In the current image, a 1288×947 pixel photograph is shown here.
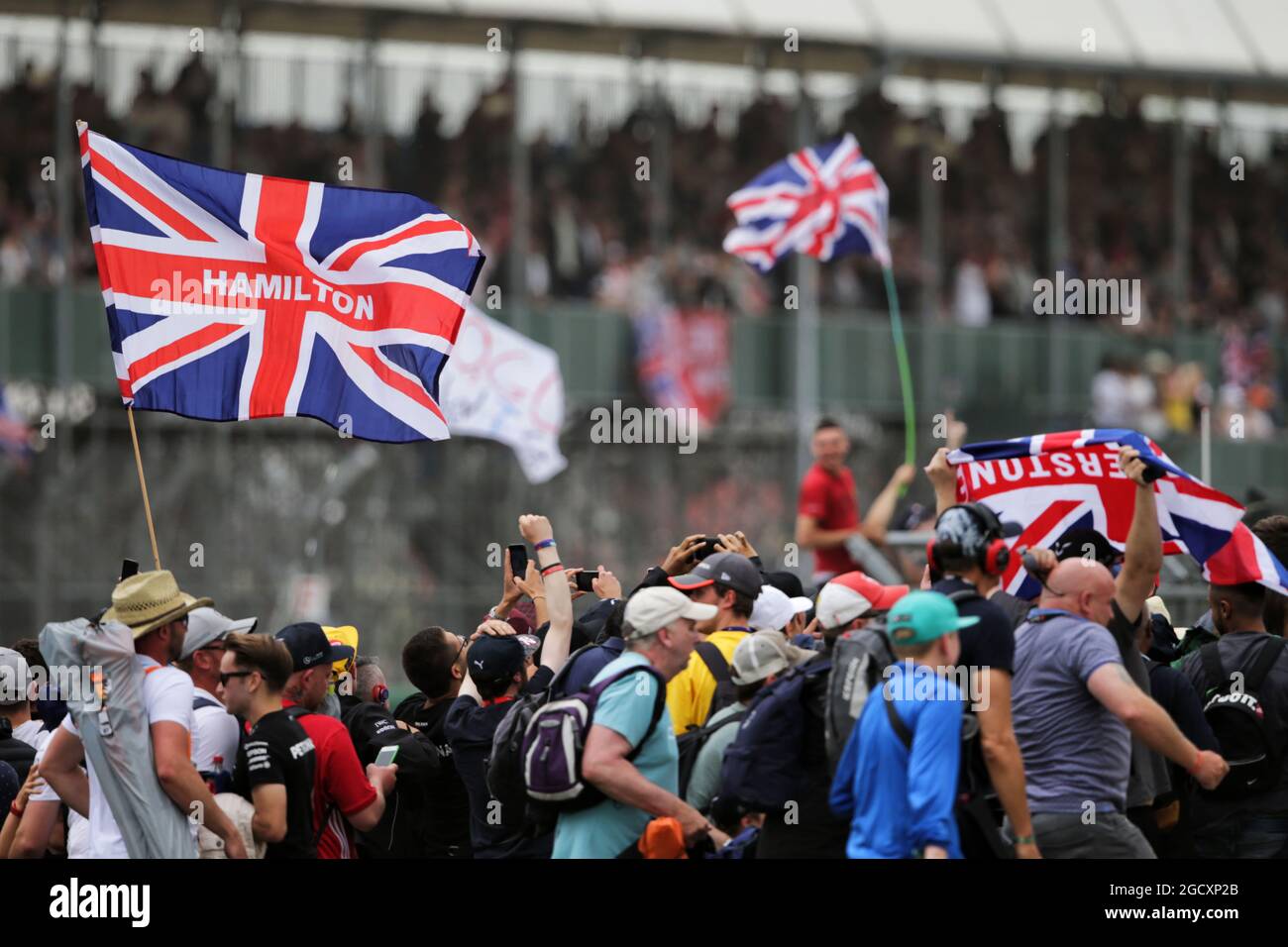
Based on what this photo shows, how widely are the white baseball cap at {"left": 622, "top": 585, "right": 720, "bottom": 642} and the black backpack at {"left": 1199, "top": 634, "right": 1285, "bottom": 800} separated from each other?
8.18 ft

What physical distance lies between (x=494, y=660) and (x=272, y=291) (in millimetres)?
2710

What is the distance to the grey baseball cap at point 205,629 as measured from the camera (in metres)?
8.81

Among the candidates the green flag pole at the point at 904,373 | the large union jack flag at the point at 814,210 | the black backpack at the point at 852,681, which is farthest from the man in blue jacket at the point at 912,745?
the large union jack flag at the point at 814,210

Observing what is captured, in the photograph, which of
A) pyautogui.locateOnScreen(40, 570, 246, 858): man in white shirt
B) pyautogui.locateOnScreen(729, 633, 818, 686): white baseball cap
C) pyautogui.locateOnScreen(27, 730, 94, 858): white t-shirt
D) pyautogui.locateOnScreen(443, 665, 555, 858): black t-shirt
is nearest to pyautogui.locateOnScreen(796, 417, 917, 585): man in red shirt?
pyautogui.locateOnScreen(443, 665, 555, 858): black t-shirt

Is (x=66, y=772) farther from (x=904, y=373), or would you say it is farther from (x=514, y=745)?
(x=904, y=373)

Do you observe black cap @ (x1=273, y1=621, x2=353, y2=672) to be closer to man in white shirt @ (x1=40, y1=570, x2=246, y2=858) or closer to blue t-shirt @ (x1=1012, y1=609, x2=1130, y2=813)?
man in white shirt @ (x1=40, y1=570, x2=246, y2=858)

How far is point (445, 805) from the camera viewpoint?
387 inches

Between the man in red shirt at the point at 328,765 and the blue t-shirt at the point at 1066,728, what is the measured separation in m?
2.58

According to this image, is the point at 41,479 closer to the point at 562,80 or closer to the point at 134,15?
the point at 134,15

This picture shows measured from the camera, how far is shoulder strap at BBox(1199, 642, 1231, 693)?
30.9 feet

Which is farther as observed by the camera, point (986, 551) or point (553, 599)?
point (553, 599)

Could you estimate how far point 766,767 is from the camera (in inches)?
313

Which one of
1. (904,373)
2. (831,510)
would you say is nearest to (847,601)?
Result: (831,510)
